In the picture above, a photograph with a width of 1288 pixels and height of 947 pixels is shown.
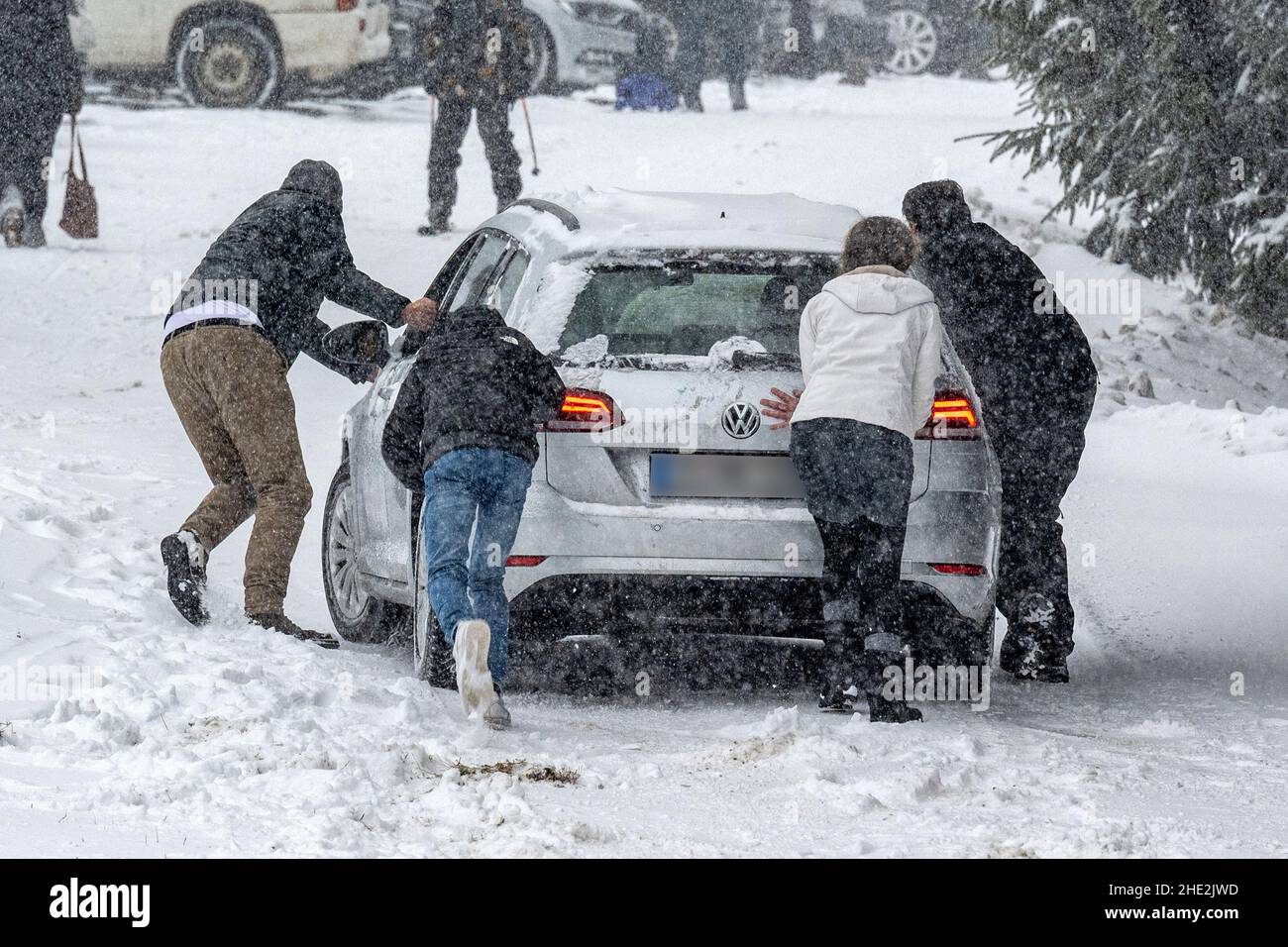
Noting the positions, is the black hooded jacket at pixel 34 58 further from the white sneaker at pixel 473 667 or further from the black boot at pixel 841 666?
the black boot at pixel 841 666

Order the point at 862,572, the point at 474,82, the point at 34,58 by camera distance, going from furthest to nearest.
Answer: the point at 474,82
the point at 34,58
the point at 862,572

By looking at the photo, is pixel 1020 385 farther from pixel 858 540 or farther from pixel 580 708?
pixel 580 708

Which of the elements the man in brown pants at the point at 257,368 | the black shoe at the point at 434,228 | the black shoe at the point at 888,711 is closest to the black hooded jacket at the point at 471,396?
the man in brown pants at the point at 257,368

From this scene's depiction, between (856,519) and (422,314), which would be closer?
(856,519)

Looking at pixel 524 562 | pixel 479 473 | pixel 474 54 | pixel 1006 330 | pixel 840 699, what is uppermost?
pixel 474 54

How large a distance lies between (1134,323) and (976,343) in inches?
297

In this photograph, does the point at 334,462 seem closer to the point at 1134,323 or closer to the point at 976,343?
the point at 976,343

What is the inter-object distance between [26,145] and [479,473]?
9515 mm

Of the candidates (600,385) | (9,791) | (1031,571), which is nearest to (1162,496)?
(1031,571)

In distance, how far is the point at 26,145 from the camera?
1396 cm

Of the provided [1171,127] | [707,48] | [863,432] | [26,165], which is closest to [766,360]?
[863,432]

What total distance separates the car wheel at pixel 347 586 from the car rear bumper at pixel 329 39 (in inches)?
494

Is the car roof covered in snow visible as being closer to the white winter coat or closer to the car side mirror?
the white winter coat

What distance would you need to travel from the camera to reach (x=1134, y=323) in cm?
1410
